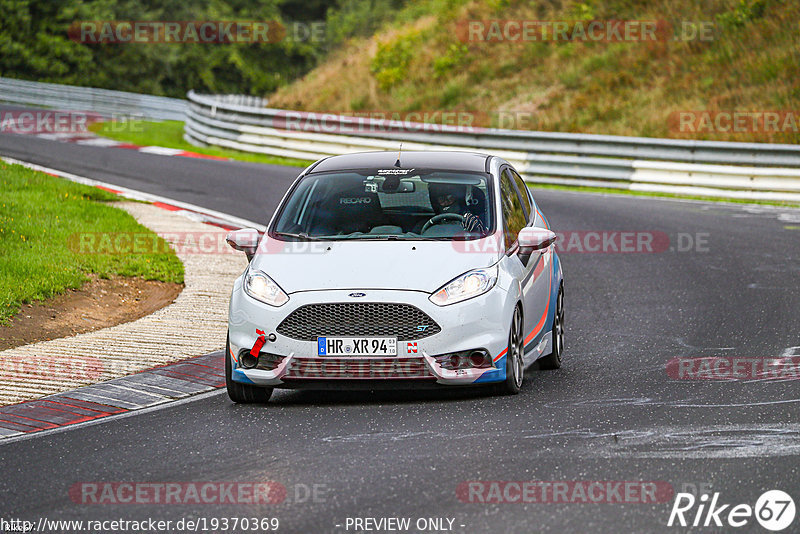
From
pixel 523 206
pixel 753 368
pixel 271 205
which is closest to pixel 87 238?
pixel 271 205

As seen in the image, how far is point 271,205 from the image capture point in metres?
19.3

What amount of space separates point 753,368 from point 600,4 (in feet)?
92.2

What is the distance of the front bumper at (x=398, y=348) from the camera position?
25.8ft

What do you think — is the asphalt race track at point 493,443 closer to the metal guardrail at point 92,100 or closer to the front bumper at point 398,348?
the front bumper at point 398,348

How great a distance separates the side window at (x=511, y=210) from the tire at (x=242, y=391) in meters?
2.07

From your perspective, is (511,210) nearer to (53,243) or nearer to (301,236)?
(301,236)

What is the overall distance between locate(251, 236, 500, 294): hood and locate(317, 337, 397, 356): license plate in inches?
13.9

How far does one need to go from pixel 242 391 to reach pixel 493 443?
212 centimetres

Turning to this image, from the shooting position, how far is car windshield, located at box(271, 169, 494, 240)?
8867 mm

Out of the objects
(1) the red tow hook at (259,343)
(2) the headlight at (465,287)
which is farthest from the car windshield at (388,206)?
(1) the red tow hook at (259,343)

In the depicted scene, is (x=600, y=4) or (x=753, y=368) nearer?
(x=753, y=368)

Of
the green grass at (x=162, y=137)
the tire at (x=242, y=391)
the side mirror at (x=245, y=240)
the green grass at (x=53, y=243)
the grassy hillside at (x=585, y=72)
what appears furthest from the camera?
the grassy hillside at (x=585, y=72)

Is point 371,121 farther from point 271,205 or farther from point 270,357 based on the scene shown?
point 270,357

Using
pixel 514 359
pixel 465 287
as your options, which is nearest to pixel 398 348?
pixel 465 287
